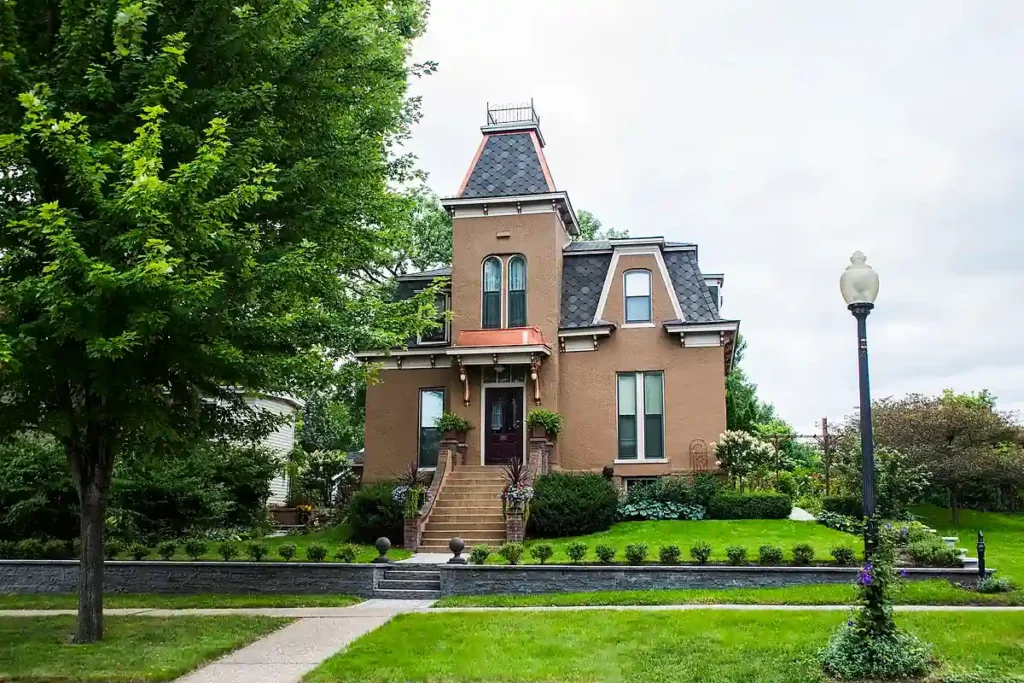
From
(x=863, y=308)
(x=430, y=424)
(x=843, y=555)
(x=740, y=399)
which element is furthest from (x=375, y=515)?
(x=740, y=399)

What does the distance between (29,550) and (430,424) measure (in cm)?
966

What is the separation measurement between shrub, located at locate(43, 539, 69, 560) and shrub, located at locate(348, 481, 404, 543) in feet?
19.2

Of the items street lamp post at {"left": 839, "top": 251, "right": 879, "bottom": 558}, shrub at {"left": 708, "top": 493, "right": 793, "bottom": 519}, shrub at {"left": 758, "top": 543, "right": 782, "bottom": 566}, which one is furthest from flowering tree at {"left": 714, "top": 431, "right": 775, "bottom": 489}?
street lamp post at {"left": 839, "top": 251, "right": 879, "bottom": 558}

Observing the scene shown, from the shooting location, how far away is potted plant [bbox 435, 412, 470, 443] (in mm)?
21641

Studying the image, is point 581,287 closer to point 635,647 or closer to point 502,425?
point 502,425

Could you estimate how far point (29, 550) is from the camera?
53.8 ft

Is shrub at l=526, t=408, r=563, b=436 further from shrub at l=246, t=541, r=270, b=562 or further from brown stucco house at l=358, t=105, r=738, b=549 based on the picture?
shrub at l=246, t=541, r=270, b=562

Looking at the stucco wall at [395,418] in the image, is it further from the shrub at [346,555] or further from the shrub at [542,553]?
the shrub at [542,553]

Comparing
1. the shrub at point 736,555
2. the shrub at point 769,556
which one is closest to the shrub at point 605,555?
the shrub at point 736,555

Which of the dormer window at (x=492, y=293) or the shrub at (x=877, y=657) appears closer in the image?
the shrub at (x=877, y=657)

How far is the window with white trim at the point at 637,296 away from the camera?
73.8 feet

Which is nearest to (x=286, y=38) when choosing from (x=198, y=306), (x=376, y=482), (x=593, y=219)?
(x=198, y=306)

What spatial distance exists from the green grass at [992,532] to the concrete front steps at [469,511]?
932cm

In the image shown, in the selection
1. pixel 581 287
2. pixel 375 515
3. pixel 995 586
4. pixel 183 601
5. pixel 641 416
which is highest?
pixel 581 287
